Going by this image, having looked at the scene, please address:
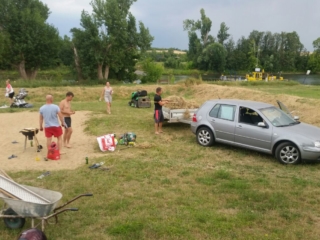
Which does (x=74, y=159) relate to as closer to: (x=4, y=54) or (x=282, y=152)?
(x=282, y=152)

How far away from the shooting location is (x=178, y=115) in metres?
12.6

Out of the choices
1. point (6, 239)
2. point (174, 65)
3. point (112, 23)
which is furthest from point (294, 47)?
point (6, 239)

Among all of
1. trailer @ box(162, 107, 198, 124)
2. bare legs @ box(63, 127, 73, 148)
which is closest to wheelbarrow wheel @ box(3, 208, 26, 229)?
bare legs @ box(63, 127, 73, 148)

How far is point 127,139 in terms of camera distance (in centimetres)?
1040

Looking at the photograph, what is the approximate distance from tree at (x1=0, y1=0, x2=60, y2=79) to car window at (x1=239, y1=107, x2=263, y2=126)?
117ft

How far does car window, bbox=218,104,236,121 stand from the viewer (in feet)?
31.3

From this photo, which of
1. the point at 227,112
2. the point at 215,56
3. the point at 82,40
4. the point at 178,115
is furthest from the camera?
the point at 215,56

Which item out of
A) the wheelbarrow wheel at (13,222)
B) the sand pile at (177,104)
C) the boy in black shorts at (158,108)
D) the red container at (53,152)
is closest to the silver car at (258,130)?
the boy in black shorts at (158,108)

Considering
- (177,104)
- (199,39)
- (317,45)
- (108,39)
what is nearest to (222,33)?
(199,39)

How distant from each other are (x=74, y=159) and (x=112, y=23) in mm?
35565

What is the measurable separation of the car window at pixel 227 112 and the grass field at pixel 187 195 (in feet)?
3.29

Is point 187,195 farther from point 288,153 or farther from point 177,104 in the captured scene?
point 177,104

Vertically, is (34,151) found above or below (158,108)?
below

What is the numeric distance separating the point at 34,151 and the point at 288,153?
24.1 ft
